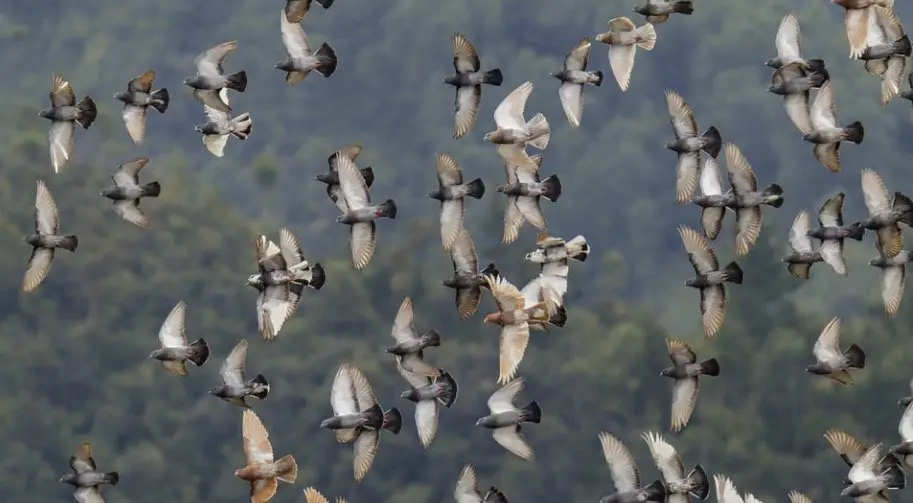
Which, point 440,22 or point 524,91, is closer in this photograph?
point 524,91

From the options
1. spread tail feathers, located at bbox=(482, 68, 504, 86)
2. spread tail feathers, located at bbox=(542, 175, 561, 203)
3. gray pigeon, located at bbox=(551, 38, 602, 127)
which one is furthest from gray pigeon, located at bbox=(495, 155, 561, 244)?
spread tail feathers, located at bbox=(482, 68, 504, 86)

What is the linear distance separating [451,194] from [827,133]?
4.52 meters

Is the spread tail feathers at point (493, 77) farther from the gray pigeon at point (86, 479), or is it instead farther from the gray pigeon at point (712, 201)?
the gray pigeon at point (86, 479)

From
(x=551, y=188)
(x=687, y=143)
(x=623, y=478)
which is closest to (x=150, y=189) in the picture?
(x=551, y=188)

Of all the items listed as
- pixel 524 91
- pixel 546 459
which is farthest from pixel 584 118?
pixel 524 91

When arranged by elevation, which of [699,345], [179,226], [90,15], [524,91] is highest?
[524,91]

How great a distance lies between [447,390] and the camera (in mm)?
31609

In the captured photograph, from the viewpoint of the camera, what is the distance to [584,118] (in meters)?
105

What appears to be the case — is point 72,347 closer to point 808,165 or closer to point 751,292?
point 751,292

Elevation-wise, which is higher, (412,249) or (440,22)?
(412,249)

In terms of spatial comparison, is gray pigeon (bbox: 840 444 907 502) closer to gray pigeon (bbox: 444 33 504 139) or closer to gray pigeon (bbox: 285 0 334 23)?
gray pigeon (bbox: 444 33 504 139)

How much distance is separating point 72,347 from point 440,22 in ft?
124

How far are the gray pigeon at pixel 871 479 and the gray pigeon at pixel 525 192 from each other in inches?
186

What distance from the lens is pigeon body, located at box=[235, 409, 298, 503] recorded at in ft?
99.2
